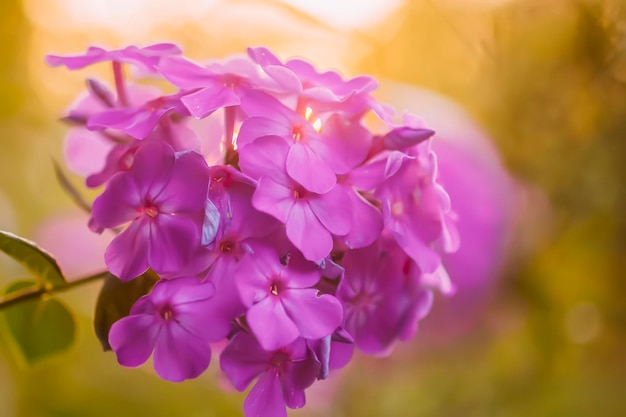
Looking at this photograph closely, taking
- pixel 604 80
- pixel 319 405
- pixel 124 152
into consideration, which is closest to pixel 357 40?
pixel 604 80

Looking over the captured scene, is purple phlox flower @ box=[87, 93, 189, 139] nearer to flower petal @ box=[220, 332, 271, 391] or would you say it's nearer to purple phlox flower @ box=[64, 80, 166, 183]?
purple phlox flower @ box=[64, 80, 166, 183]

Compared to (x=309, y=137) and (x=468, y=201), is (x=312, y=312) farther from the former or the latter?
(x=468, y=201)

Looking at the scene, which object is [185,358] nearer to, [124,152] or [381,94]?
[124,152]

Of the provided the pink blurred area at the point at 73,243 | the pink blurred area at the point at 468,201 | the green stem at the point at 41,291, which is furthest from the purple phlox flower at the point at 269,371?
the pink blurred area at the point at 73,243

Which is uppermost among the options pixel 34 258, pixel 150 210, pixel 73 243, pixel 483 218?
pixel 150 210

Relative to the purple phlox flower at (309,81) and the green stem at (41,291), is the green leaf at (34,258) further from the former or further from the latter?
the purple phlox flower at (309,81)

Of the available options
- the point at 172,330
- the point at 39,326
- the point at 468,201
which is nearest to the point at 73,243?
the point at 39,326
